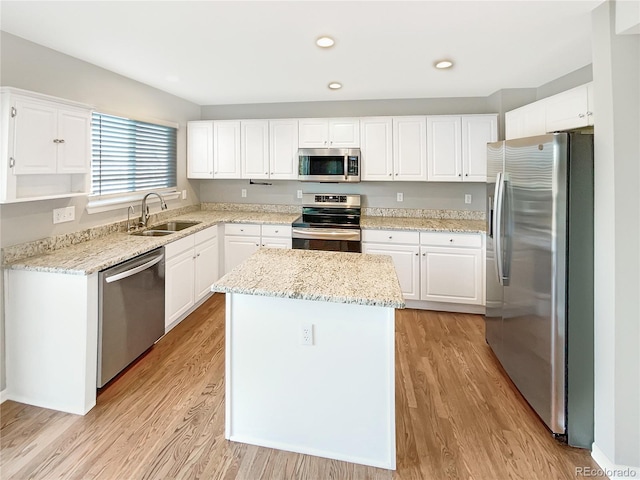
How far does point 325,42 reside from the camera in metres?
2.44

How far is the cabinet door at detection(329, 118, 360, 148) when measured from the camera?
4102 millimetres

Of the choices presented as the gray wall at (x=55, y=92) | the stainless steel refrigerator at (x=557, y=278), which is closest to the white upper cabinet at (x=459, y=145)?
the stainless steel refrigerator at (x=557, y=278)

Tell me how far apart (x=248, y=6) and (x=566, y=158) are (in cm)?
193

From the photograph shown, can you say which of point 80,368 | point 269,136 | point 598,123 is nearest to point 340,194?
point 269,136

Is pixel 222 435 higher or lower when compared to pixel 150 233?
lower

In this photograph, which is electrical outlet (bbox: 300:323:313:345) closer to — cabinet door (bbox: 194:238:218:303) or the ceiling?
the ceiling

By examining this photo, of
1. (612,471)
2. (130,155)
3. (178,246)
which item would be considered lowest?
(612,471)

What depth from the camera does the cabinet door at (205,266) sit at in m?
3.64

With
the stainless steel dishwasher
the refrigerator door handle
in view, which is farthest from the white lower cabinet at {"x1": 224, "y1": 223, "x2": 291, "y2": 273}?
the refrigerator door handle

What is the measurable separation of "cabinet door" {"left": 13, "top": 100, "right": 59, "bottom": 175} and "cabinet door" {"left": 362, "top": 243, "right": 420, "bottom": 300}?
2.96 m

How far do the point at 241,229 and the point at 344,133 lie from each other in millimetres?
1711

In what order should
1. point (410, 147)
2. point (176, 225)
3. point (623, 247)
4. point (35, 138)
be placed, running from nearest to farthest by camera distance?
point (623, 247) → point (35, 138) → point (176, 225) → point (410, 147)

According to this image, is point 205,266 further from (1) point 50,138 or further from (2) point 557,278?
(2) point 557,278

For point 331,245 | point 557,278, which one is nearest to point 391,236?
point 331,245
